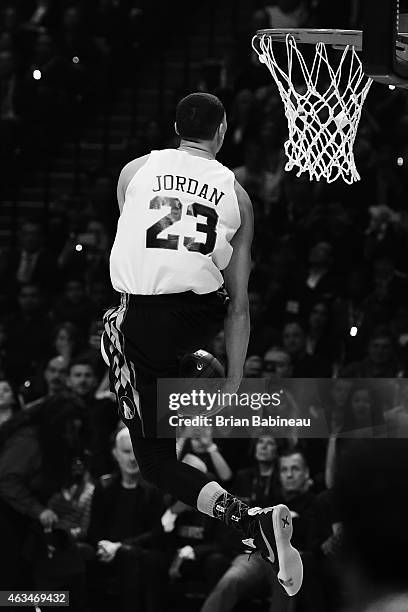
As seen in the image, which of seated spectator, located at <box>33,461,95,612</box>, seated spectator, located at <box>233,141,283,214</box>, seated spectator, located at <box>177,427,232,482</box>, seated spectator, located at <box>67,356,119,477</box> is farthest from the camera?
seated spectator, located at <box>233,141,283,214</box>

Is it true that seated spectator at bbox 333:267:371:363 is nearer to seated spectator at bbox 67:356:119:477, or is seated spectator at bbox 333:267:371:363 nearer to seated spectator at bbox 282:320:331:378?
seated spectator at bbox 282:320:331:378

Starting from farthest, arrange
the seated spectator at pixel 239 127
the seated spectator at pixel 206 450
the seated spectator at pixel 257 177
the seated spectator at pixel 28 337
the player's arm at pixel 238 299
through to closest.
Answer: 1. the seated spectator at pixel 239 127
2. the seated spectator at pixel 257 177
3. the seated spectator at pixel 28 337
4. the seated spectator at pixel 206 450
5. the player's arm at pixel 238 299

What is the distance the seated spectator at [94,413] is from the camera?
9.21 m

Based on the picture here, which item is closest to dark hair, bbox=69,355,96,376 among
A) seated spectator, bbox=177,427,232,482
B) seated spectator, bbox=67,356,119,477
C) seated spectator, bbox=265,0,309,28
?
seated spectator, bbox=67,356,119,477

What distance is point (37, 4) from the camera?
48.8 feet

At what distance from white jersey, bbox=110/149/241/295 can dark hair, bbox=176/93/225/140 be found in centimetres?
12

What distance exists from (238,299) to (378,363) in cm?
384

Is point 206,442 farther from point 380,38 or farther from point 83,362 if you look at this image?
point 380,38

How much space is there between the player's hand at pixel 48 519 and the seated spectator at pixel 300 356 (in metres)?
2.07

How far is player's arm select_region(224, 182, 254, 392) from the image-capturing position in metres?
5.36

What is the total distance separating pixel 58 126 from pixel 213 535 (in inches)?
263

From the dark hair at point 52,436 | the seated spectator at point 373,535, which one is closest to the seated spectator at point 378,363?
the dark hair at point 52,436

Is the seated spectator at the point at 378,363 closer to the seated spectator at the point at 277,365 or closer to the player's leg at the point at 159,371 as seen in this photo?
the seated spectator at the point at 277,365

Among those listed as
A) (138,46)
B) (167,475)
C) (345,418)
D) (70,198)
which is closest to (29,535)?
(345,418)
